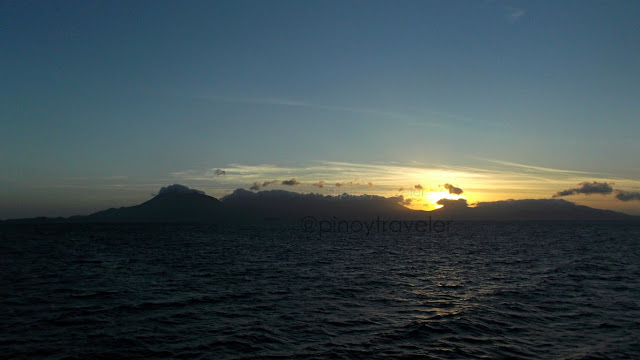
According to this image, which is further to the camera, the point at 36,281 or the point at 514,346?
the point at 36,281

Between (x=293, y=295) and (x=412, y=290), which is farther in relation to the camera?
(x=412, y=290)

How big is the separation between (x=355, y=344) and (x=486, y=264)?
4134 centimetres

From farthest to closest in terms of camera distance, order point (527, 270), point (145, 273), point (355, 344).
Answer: point (527, 270), point (145, 273), point (355, 344)

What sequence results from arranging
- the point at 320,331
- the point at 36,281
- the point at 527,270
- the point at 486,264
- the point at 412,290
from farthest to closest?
1. the point at 486,264
2. the point at 527,270
3. the point at 36,281
4. the point at 412,290
5. the point at 320,331

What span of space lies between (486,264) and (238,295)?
37.7 metres

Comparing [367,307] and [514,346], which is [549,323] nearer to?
[514,346]

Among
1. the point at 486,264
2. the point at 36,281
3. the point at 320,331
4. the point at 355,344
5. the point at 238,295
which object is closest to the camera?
the point at 355,344

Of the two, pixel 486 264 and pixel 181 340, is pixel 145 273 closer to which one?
pixel 181 340

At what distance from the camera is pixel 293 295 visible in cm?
3312

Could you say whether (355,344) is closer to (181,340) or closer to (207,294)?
(181,340)

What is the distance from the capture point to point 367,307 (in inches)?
1138

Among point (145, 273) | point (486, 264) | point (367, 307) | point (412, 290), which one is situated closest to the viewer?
point (367, 307)

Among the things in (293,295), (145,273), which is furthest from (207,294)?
(145,273)

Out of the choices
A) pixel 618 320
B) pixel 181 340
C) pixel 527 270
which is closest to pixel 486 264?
pixel 527 270
